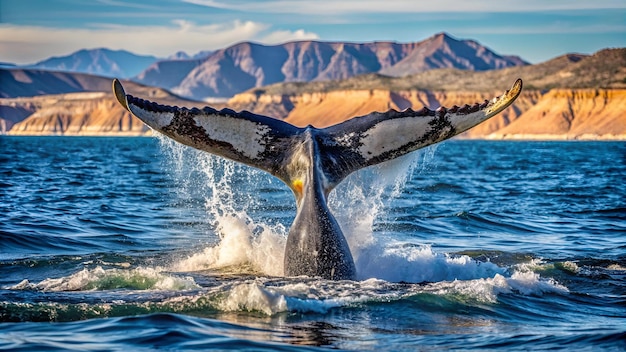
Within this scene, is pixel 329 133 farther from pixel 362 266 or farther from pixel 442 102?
pixel 442 102

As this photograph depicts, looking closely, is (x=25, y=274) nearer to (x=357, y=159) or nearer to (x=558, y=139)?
(x=357, y=159)

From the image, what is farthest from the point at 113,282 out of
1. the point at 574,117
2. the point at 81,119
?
the point at 81,119

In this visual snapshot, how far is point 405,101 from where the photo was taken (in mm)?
151250

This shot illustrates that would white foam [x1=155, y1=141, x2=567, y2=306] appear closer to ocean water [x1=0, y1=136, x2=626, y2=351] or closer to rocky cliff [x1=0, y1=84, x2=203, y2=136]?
ocean water [x1=0, y1=136, x2=626, y2=351]

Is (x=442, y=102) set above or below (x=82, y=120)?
above

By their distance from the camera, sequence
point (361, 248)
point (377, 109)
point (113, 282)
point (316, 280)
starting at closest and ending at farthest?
point (316, 280) < point (113, 282) < point (361, 248) < point (377, 109)

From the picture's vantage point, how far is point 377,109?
145125mm

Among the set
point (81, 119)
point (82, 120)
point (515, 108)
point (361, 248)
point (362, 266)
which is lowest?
point (362, 266)

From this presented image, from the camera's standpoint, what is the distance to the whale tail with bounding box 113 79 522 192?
7777 millimetres

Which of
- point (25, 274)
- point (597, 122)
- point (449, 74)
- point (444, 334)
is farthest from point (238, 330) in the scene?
point (449, 74)

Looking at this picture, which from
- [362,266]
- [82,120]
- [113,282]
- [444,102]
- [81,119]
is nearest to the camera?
[113,282]

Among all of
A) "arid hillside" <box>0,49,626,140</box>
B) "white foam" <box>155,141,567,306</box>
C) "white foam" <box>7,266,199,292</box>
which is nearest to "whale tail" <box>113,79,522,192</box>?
"white foam" <box>155,141,567,306</box>

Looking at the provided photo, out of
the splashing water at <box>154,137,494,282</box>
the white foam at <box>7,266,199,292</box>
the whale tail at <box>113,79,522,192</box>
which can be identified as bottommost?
the white foam at <box>7,266,199,292</box>

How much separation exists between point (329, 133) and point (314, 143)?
281 mm
